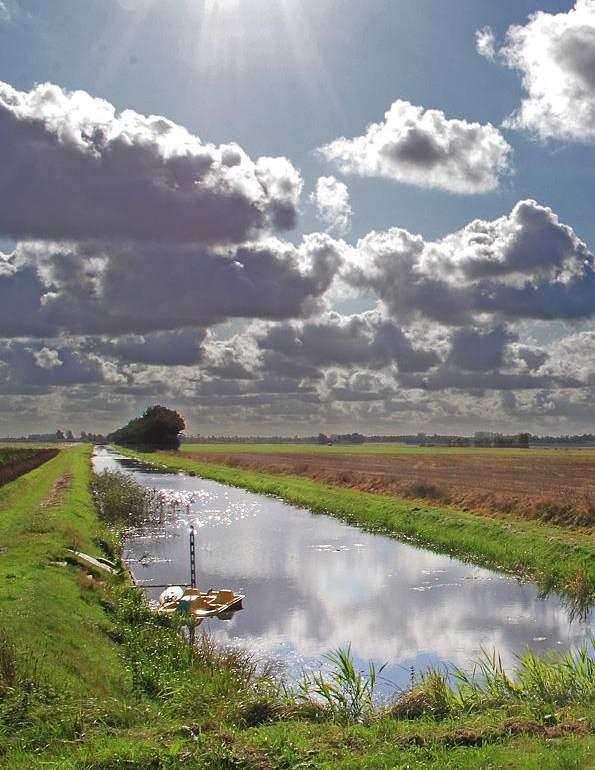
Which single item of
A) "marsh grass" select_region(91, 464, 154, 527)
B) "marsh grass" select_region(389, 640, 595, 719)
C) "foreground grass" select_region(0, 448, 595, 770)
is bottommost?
"marsh grass" select_region(91, 464, 154, 527)

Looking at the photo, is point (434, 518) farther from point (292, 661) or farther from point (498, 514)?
point (292, 661)

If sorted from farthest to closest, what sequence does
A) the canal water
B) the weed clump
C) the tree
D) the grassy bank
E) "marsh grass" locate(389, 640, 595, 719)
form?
1. the tree
2. the weed clump
3. the grassy bank
4. the canal water
5. "marsh grass" locate(389, 640, 595, 719)

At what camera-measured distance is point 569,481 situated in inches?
2434

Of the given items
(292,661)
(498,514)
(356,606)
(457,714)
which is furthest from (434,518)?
(457,714)

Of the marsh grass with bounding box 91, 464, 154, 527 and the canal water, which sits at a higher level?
the marsh grass with bounding box 91, 464, 154, 527

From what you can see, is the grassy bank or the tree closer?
the grassy bank

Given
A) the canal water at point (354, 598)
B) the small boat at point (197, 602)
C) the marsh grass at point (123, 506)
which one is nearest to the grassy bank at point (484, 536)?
the canal water at point (354, 598)

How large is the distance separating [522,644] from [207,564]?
14574 millimetres

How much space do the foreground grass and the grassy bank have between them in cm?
1336

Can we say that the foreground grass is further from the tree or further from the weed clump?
the tree

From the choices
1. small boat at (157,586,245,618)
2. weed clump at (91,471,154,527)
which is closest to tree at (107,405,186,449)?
weed clump at (91,471,154,527)

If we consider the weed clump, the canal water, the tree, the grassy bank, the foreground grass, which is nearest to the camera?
the foreground grass

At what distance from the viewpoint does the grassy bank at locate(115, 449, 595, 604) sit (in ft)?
83.4

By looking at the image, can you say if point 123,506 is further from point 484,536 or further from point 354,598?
point 354,598
